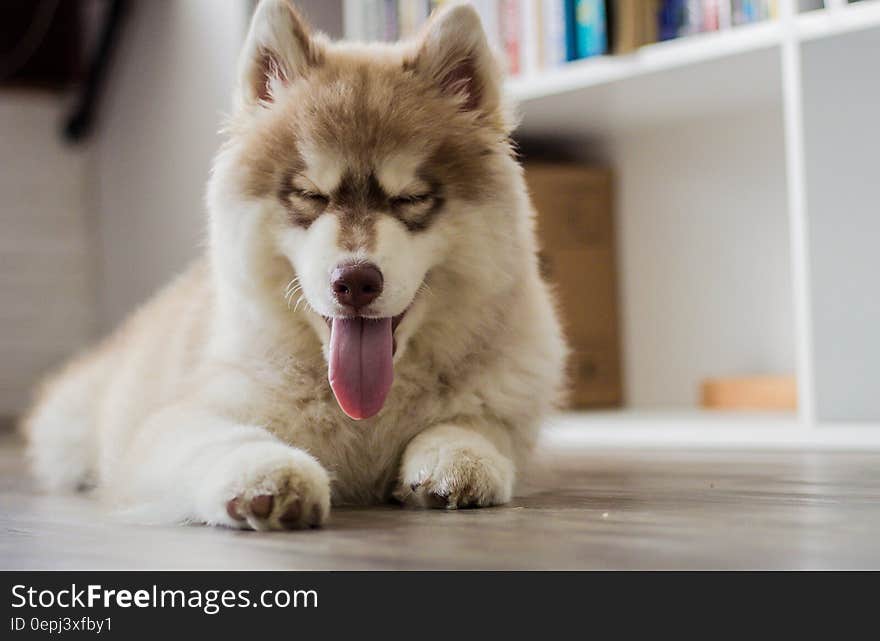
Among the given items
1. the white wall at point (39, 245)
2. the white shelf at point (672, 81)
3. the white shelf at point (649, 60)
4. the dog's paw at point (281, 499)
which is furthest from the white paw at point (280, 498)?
the white wall at point (39, 245)

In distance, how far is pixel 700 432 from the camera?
246 cm

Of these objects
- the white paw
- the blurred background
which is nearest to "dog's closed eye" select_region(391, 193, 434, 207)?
the white paw

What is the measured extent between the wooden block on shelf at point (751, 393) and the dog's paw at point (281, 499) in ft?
6.08

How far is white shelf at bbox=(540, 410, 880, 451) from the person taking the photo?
7.34 ft

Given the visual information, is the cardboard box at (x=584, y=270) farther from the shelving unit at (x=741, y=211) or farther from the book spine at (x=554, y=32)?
the book spine at (x=554, y=32)

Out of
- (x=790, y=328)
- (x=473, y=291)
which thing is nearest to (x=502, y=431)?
(x=473, y=291)

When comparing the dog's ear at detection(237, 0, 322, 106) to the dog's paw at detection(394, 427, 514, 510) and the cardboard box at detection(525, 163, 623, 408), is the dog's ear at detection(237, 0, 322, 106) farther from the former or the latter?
the cardboard box at detection(525, 163, 623, 408)

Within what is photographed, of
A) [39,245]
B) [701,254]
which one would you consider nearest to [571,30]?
[701,254]

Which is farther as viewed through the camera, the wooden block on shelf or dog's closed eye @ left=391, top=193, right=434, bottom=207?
the wooden block on shelf

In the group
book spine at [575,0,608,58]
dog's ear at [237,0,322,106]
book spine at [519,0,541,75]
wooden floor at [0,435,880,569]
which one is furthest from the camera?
book spine at [519,0,541,75]

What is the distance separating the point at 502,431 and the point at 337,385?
0.92ft

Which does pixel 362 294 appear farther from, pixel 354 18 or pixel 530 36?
pixel 354 18

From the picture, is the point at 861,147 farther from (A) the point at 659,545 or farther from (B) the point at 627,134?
(A) the point at 659,545

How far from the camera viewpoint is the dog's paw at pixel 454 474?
56.2 inches
